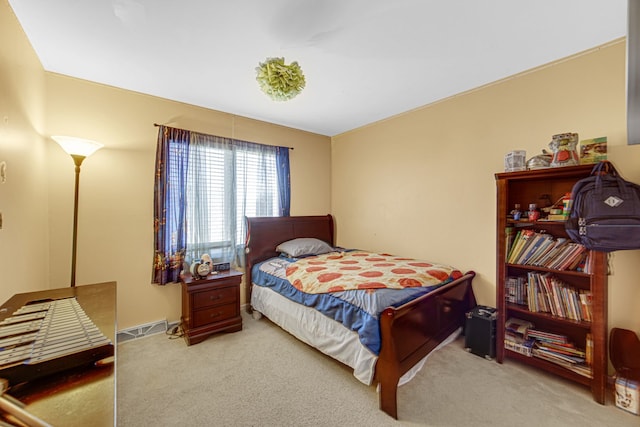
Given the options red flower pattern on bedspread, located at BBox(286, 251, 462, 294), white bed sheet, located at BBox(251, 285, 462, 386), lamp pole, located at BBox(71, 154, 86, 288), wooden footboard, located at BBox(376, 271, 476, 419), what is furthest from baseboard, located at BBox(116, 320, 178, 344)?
wooden footboard, located at BBox(376, 271, 476, 419)

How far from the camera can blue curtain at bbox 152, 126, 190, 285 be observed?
109 inches

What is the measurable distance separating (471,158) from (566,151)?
2.71 ft

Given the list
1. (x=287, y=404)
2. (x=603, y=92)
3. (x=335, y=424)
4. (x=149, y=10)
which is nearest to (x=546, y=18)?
(x=603, y=92)

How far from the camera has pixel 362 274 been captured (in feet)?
7.90

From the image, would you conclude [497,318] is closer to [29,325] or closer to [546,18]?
[546,18]

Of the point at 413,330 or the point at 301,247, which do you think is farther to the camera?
the point at 301,247

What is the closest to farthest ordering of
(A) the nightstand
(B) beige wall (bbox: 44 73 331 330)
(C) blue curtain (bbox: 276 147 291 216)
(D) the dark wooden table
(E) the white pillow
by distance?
(D) the dark wooden table
(B) beige wall (bbox: 44 73 331 330)
(A) the nightstand
(E) the white pillow
(C) blue curtain (bbox: 276 147 291 216)

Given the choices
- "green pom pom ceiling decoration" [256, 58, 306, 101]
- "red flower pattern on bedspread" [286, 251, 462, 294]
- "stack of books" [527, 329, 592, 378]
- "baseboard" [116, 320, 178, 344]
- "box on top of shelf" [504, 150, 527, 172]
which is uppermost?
"green pom pom ceiling decoration" [256, 58, 306, 101]

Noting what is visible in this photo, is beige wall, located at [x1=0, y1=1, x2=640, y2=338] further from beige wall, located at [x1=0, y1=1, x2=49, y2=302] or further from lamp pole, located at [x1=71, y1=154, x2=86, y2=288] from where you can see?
lamp pole, located at [x1=71, y1=154, x2=86, y2=288]

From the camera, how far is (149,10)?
64.0 inches

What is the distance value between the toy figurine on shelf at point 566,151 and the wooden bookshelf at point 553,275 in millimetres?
90

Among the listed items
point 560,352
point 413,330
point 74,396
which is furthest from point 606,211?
point 74,396

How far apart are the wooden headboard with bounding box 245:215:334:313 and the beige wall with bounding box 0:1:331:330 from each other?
875 mm

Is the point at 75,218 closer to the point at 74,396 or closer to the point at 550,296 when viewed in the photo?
the point at 74,396
